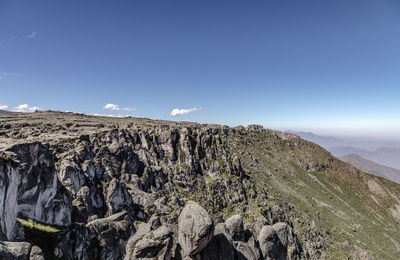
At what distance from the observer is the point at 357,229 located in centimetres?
14850

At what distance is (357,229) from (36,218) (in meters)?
192

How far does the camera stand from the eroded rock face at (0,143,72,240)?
1988cm

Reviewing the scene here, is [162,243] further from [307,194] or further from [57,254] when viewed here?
[307,194]

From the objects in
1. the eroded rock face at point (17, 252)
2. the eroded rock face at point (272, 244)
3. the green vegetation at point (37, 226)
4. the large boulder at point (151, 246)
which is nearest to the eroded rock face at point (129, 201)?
the large boulder at point (151, 246)

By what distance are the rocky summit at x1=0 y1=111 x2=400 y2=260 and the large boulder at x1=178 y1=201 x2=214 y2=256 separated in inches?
4.6

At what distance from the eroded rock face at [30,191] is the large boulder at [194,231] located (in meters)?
17.0

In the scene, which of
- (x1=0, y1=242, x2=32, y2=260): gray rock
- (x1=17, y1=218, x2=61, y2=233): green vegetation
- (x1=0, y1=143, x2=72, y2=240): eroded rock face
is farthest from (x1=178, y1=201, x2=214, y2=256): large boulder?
(x1=0, y1=143, x2=72, y2=240): eroded rock face

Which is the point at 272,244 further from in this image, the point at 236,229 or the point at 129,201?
the point at 129,201

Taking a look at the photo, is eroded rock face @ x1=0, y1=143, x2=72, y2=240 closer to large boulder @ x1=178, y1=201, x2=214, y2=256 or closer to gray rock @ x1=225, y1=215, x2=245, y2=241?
large boulder @ x1=178, y1=201, x2=214, y2=256

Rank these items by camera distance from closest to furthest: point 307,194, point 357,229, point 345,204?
point 357,229, point 307,194, point 345,204

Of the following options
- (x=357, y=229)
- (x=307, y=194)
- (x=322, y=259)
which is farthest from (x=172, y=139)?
(x=357, y=229)

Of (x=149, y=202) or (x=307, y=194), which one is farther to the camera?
(x=307, y=194)

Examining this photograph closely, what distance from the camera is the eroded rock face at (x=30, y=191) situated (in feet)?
65.2

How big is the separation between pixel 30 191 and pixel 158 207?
49.2m
